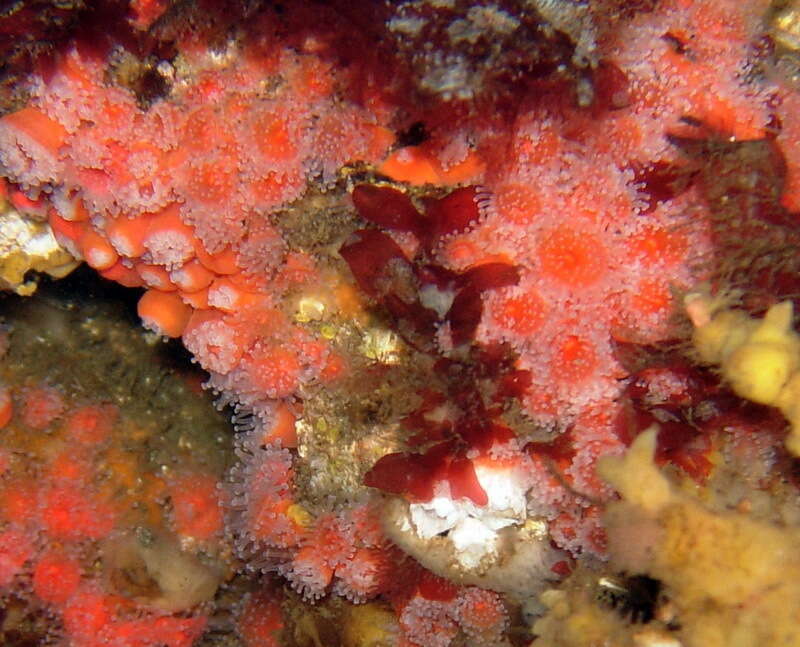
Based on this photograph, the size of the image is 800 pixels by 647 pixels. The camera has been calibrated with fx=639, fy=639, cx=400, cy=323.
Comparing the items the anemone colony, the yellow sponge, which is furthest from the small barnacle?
the yellow sponge

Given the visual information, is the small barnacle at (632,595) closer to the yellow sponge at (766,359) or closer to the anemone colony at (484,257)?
the anemone colony at (484,257)

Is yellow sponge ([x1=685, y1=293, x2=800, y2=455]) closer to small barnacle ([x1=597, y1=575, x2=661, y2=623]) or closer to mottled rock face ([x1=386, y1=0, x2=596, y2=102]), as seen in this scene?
small barnacle ([x1=597, y1=575, x2=661, y2=623])

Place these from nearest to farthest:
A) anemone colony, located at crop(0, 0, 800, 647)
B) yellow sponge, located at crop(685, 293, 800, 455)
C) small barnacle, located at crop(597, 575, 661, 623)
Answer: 1. yellow sponge, located at crop(685, 293, 800, 455)
2. anemone colony, located at crop(0, 0, 800, 647)
3. small barnacle, located at crop(597, 575, 661, 623)

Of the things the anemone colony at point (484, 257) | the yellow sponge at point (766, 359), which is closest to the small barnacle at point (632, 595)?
the anemone colony at point (484, 257)

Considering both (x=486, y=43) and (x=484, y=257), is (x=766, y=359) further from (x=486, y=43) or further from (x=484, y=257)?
(x=486, y=43)

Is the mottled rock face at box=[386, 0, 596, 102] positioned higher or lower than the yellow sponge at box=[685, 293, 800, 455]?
higher

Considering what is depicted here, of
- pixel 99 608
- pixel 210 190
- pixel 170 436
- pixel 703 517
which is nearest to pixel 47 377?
pixel 170 436
